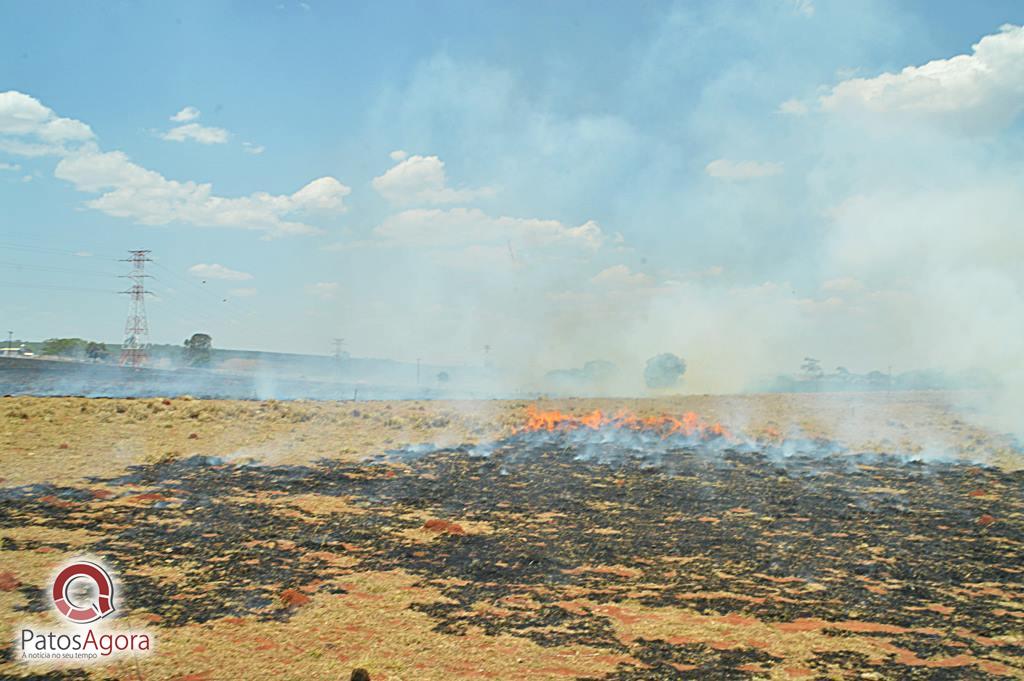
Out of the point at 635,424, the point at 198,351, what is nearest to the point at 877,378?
the point at 635,424

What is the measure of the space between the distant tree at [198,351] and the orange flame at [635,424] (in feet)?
434

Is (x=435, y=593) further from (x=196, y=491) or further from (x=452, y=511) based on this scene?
(x=196, y=491)

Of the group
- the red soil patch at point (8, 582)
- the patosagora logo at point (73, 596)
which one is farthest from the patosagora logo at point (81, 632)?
the red soil patch at point (8, 582)

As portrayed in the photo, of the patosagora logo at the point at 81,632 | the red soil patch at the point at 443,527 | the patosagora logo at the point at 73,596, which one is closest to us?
the patosagora logo at the point at 81,632

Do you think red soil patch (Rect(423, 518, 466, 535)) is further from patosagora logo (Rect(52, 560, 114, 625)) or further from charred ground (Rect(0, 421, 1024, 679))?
patosagora logo (Rect(52, 560, 114, 625))

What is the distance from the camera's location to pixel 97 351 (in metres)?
160

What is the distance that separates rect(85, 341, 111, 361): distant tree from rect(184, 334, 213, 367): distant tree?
16.6 metres

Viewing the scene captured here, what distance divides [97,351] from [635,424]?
154210 mm

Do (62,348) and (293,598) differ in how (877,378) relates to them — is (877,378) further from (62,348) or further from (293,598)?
(62,348)

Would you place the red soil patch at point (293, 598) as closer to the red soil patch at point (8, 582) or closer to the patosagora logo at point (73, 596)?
the patosagora logo at point (73, 596)

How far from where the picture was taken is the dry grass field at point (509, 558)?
32.9 feet

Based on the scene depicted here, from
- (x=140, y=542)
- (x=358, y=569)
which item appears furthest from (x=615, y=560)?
(x=140, y=542)

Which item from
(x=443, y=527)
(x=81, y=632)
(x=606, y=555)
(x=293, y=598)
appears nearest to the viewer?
(x=81, y=632)

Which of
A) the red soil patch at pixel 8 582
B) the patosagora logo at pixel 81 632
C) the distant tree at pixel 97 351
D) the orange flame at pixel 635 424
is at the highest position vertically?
the distant tree at pixel 97 351
